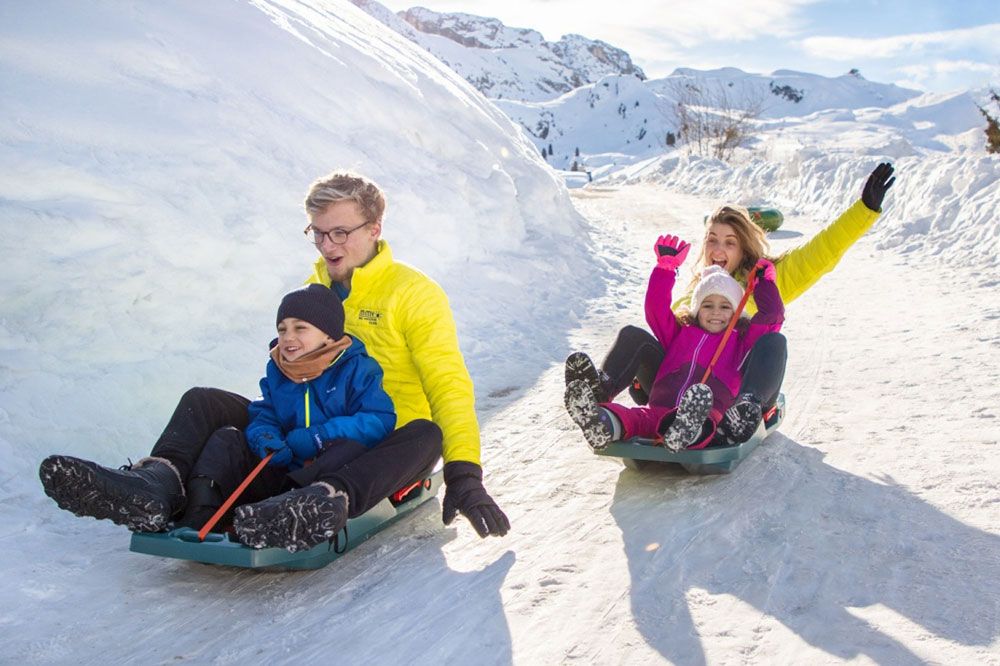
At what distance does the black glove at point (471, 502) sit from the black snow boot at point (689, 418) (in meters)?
0.75

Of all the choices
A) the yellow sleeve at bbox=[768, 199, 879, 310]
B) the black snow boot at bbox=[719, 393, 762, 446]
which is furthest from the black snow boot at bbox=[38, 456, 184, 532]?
the yellow sleeve at bbox=[768, 199, 879, 310]

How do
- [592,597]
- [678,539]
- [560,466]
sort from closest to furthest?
[592,597] < [678,539] < [560,466]

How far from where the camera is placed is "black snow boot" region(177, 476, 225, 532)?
261 cm

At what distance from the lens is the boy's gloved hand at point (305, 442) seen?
2.77 meters

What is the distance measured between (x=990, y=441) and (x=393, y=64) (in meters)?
7.37

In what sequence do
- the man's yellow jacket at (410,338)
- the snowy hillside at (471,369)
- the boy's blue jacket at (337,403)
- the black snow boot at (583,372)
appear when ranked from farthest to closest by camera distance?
the black snow boot at (583,372) < the man's yellow jacket at (410,338) < the boy's blue jacket at (337,403) < the snowy hillside at (471,369)

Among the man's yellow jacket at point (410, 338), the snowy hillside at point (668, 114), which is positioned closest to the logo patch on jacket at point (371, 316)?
the man's yellow jacket at point (410, 338)

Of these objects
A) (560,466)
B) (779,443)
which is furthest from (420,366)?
(779,443)

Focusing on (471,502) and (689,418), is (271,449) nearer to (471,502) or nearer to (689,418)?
(471,502)

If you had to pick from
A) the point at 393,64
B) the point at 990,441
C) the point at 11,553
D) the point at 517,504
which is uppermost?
the point at 393,64

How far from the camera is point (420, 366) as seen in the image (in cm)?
307

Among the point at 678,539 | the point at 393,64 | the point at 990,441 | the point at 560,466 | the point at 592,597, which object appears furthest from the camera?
the point at 393,64

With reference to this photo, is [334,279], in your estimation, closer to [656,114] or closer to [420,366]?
[420,366]

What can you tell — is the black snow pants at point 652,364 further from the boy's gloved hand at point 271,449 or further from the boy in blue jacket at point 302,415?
the boy's gloved hand at point 271,449
